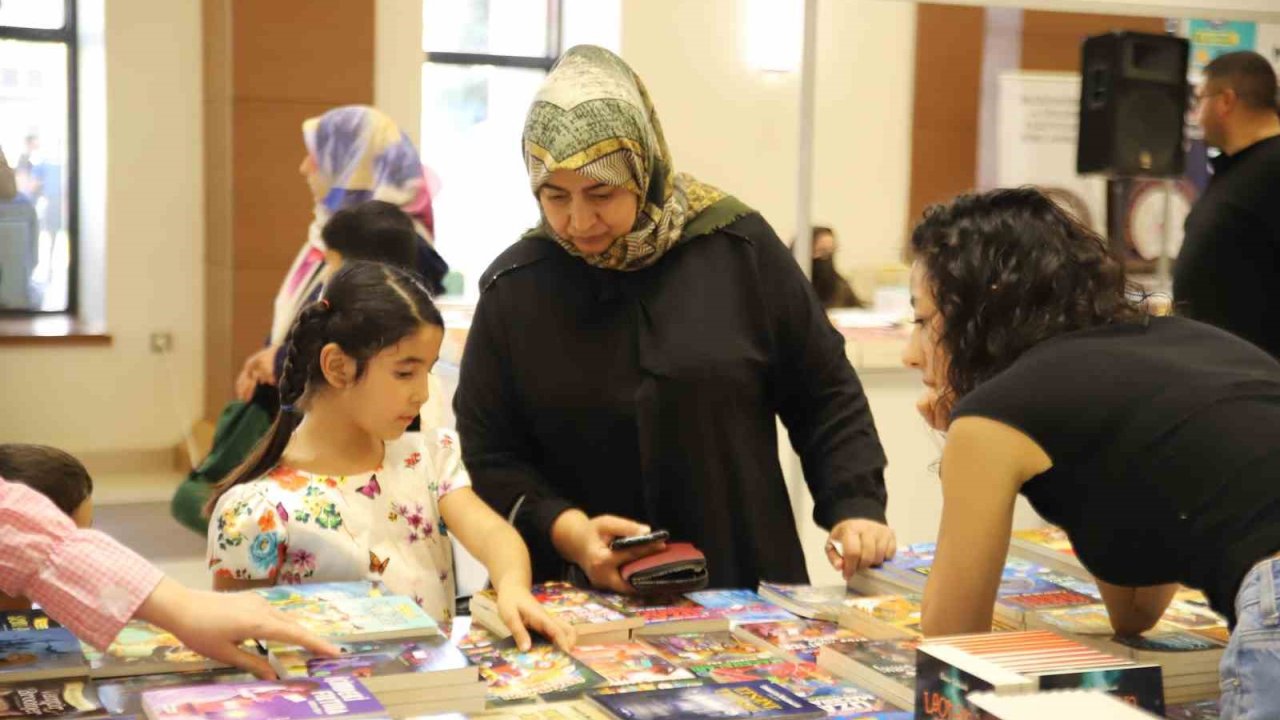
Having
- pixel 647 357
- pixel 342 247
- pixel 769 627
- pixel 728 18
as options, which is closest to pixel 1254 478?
pixel 769 627

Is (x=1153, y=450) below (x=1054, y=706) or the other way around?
the other way around

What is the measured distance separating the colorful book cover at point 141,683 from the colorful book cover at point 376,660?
0.05 metres

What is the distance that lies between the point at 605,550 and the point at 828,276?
2605 millimetres

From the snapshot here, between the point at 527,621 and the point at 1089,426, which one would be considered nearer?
the point at 1089,426

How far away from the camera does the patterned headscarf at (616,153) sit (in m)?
2.12

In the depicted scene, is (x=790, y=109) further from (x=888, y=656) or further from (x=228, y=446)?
(x=888, y=656)

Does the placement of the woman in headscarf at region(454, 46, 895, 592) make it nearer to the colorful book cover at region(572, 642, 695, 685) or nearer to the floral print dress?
the floral print dress

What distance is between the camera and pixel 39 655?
1.55m

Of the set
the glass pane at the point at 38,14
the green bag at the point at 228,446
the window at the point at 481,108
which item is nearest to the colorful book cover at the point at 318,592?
the green bag at the point at 228,446

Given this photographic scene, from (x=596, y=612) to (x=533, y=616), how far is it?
12 centimetres

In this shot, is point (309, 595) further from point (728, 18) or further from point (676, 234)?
point (728, 18)

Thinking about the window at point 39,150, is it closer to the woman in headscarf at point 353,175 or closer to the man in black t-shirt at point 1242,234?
the woman in headscarf at point 353,175

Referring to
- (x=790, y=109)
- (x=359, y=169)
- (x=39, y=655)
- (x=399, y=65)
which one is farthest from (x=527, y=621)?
(x=399, y=65)

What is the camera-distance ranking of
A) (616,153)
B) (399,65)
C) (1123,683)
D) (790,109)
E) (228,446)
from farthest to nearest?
(399,65) < (790,109) < (228,446) < (616,153) < (1123,683)
